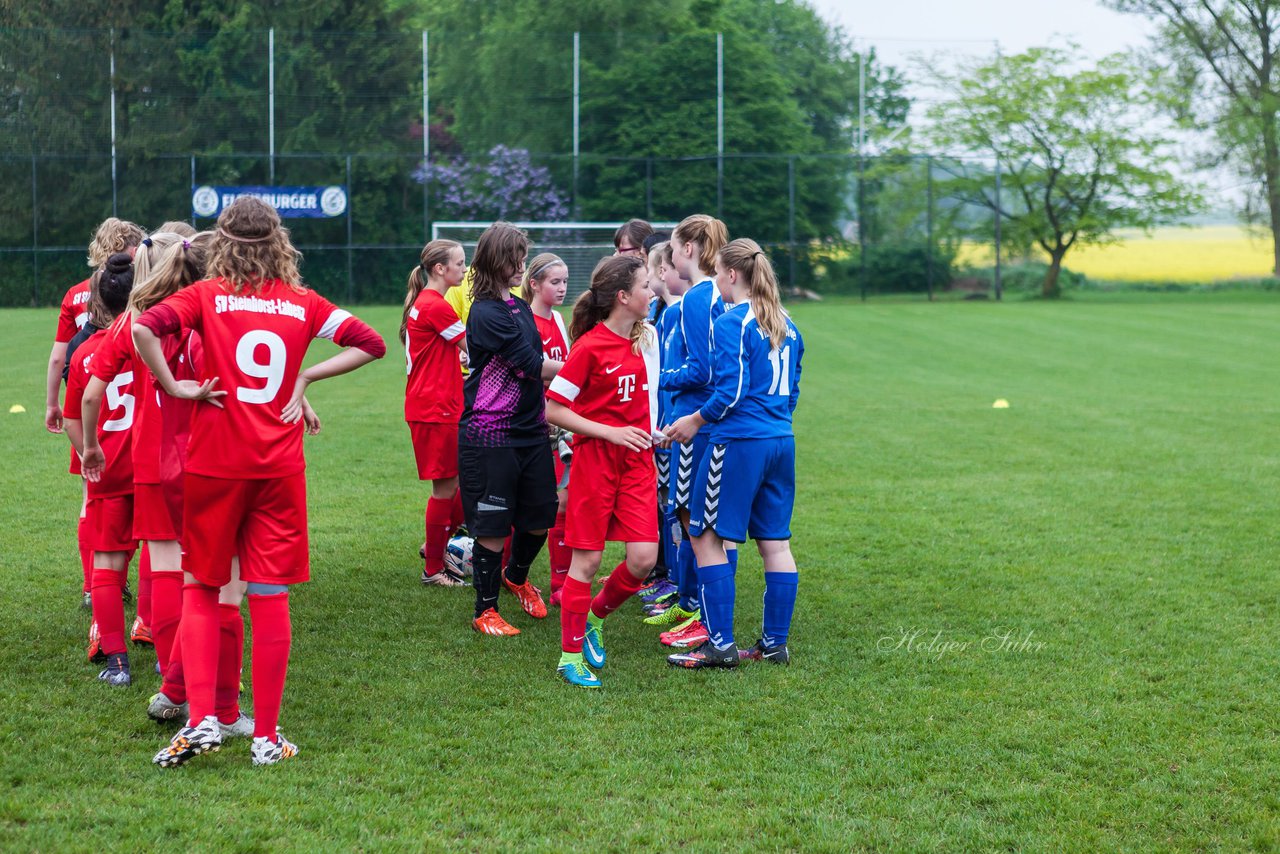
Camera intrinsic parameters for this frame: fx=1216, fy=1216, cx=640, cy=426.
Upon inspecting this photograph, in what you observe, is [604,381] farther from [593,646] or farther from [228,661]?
[228,661]

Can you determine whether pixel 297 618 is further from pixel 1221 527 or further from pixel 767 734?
pixel 1221 527

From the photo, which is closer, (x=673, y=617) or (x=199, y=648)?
(x=199, y=648)

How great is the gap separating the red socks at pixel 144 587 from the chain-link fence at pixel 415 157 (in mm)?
27109

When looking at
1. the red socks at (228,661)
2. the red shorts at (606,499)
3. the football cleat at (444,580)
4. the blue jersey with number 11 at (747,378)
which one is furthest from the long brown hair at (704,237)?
the red socks at (228,661)

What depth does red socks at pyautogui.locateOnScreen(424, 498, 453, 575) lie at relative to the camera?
629cm

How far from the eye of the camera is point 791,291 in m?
33.4

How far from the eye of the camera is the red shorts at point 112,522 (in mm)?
4703

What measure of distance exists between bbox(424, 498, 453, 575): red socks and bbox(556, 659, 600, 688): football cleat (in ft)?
5.33

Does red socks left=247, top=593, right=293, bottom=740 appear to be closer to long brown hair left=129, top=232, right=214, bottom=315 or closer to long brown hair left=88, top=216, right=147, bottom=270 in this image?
long brown hair left=129, top=232, right=214, bottom=315

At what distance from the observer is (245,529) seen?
3.90m

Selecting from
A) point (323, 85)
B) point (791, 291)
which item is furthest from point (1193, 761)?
point (323, 85)

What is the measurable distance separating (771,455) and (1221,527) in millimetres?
4107

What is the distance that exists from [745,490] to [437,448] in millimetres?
1961

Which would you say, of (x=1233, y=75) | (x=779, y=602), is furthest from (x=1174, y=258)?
(x=779, y=602)
